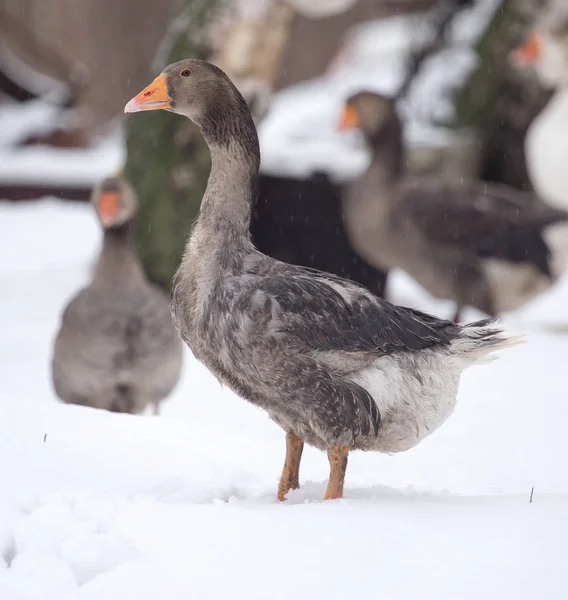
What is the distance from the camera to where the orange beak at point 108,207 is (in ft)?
17.6

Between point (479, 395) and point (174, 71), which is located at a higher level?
point (174, 71)

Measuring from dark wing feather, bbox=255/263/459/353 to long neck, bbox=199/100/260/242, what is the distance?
10.1 inches

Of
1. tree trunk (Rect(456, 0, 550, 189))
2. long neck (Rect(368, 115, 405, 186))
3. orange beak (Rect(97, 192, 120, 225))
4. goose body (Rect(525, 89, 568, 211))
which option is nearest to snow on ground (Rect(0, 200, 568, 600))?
orange beak (Rect(97, 192, 120, 225))

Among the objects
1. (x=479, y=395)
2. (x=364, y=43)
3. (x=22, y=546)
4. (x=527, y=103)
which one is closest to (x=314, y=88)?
(x=364, y=43)

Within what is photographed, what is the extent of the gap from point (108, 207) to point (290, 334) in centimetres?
254

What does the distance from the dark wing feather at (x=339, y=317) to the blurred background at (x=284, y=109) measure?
15.7 feet

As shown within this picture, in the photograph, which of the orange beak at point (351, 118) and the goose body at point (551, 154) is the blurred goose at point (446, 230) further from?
the goose body at point (551, 154)

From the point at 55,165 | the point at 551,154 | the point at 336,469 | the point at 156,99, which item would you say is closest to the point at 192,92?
the point at 156,99

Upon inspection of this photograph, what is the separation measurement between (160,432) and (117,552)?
5.62ft

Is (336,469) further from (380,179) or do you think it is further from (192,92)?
(380,179)

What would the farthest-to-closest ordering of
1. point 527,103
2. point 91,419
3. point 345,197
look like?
point 527,103, point 345,197, point 91,419

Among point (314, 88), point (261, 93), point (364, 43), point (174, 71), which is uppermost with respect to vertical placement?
point (364, 43)

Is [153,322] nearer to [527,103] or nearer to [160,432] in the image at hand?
[160,432]

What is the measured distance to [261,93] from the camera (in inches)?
334
